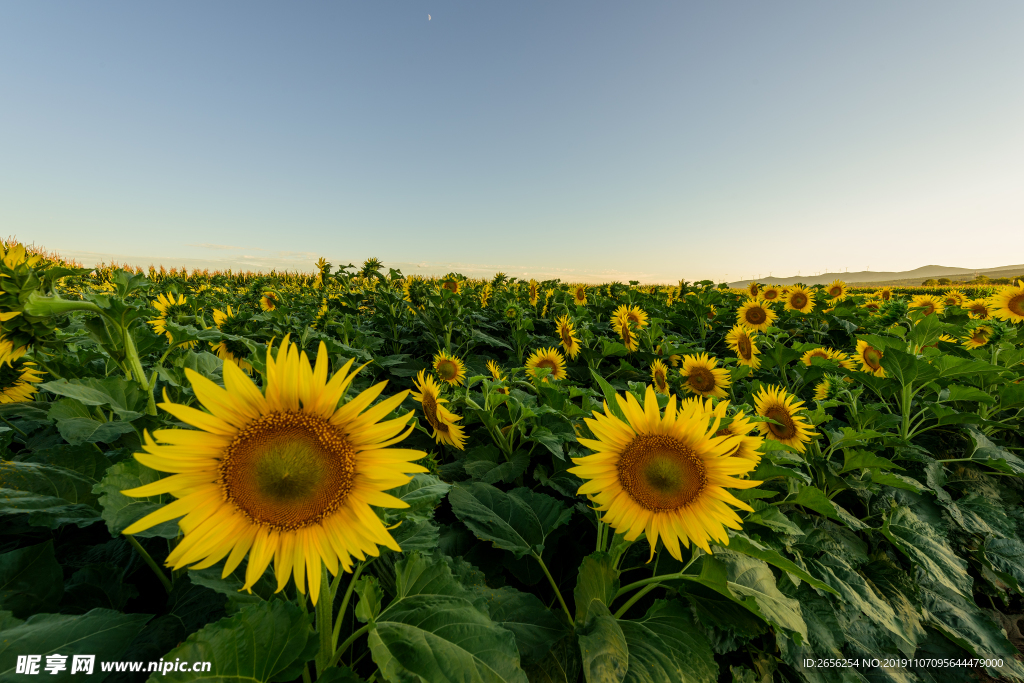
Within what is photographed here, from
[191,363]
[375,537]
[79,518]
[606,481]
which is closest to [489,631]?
[375,537]

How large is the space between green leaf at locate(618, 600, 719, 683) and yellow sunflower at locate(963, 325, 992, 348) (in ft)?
18.7

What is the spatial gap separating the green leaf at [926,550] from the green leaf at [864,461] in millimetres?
245

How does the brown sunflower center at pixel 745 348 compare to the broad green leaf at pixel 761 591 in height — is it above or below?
above

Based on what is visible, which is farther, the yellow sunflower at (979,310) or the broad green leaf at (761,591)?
the yellow sunflower at (979,310)

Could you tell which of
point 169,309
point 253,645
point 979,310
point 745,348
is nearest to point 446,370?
point 253,645

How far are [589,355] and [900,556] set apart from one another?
2.81 metres

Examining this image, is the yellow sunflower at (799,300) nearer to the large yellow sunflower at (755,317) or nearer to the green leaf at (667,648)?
the large yellow sunflower at (755,317)

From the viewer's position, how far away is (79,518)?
3.97 feet

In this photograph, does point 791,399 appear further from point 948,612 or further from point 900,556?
point 948,612

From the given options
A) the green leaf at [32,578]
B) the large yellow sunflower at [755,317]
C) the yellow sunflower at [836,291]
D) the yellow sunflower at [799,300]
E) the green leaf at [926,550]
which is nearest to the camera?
the green leaf at [32,578]

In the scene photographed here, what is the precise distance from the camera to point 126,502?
104 centimetres

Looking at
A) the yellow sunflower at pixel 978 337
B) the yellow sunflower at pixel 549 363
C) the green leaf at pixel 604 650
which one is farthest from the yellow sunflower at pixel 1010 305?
the green leaf at pixel 604 650

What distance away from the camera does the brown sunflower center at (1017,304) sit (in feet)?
17.8

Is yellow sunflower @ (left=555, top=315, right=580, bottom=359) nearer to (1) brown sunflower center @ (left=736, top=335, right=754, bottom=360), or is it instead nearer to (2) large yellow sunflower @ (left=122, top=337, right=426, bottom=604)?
(1) brown sunflower center @ (left=736, top=335, right=754, bottom=360)
